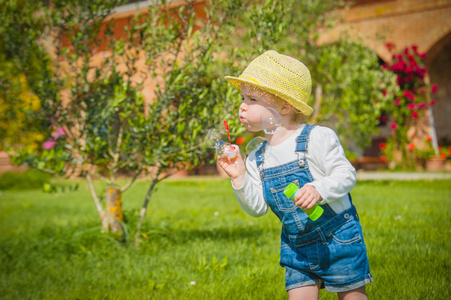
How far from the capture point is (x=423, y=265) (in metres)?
3.31

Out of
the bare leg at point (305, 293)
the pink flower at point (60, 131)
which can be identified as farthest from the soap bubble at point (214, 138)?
the pink flower at point (60, 131)

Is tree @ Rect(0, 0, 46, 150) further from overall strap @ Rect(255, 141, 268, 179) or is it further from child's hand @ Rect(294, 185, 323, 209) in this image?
child's hand @ Rect(294, 185, 323, 209)

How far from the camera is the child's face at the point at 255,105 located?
2.29 meters

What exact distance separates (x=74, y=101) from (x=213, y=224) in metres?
2.65

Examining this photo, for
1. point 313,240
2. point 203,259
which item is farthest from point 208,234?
point 313,240

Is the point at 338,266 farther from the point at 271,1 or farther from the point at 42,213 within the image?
the point at 42,213

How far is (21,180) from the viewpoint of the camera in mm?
15258

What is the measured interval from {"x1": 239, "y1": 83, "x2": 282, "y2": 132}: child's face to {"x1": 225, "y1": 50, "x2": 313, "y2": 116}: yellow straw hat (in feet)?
0.25

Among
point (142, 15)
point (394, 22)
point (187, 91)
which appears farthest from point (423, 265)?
point (394, 22)

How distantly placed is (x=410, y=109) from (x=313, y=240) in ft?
46.2

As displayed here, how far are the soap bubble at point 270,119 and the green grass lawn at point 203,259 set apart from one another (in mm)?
1322

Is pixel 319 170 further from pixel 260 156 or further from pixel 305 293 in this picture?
pixel 305 293

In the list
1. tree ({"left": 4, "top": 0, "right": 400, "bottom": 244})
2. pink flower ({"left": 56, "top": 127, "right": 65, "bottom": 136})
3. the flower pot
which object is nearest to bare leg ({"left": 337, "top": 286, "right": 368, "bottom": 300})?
tree ({"left": 4, "top": 0, "right": 400, "bottom": 244})

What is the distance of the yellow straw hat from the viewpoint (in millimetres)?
2242
